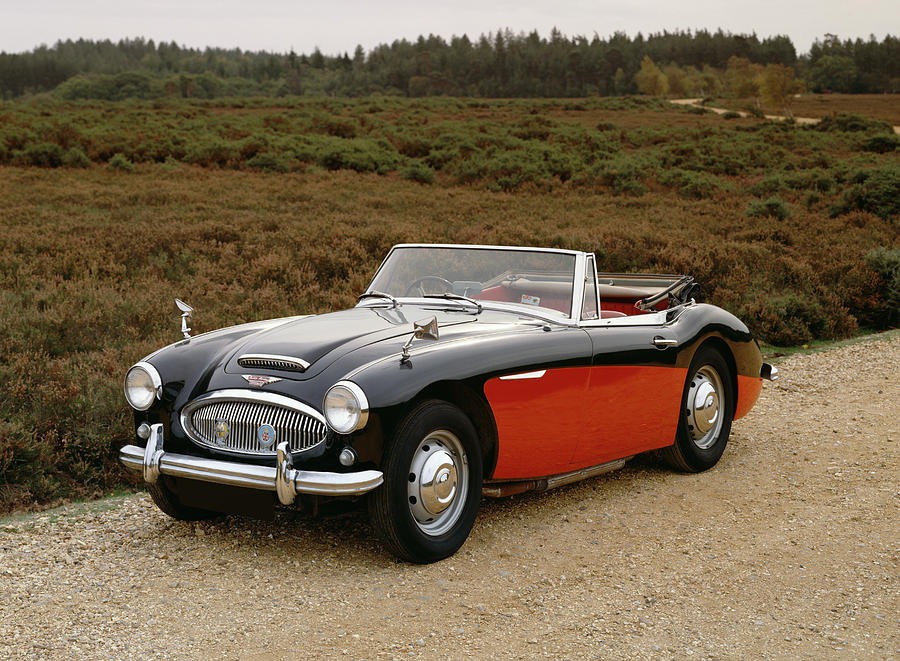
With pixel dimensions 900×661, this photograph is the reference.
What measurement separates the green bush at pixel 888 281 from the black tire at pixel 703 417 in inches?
302

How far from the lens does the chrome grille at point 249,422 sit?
3.88 meters

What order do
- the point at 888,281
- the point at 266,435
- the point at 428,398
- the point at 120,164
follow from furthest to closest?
the point at 120,164, the point at 888,281, the point at 428,398, the point at 266,435

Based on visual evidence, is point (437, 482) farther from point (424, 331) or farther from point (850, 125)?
point (850, 125)

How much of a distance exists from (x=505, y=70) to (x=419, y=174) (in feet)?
320

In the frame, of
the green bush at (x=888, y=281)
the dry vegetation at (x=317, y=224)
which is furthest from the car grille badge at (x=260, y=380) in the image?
the green bush at (x=888, y=281)

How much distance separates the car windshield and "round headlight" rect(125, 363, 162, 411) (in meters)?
1.64

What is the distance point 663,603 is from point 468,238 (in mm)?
11679

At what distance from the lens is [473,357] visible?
4.24 metres

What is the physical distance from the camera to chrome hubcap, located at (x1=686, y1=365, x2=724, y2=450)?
573cm

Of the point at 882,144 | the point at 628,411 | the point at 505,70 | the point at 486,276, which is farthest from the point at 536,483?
the point at 505,70

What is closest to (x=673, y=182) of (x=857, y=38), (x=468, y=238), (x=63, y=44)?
(x=468, y=238)

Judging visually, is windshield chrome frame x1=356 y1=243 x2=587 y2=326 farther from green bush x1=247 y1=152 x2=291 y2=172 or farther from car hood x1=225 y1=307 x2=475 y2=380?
green bush x1=247 y1=152 x2=291 y2=172

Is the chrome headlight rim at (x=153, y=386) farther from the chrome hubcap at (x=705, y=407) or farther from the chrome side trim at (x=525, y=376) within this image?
the chrome hubcap at (x=705, y=407)

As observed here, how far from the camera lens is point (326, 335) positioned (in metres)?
4.46
